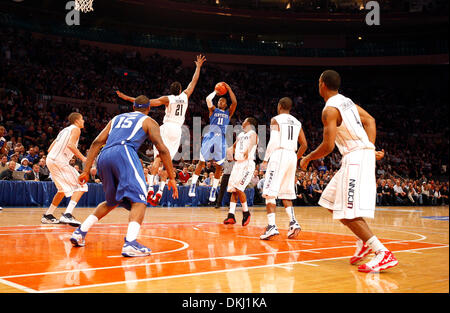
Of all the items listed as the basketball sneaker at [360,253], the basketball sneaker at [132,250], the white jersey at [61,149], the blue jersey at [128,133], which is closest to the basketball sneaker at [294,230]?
the basketball sneaker at [360,253]

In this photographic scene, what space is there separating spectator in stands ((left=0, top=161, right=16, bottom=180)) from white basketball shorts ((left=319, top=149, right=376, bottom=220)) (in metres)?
10.2

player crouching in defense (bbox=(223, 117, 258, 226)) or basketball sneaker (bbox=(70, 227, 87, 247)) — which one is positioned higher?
player crouching in defense (bbox=(223, 117, 258, 226))

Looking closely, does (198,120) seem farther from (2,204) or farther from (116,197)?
(116,197)

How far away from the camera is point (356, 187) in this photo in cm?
425

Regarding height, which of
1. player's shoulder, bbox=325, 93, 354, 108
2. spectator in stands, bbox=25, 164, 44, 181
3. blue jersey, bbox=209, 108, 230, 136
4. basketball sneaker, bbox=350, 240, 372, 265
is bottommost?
basketball sneaker, bbox=350, 240, 372, 265

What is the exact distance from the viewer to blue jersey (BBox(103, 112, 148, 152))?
503 centimetres

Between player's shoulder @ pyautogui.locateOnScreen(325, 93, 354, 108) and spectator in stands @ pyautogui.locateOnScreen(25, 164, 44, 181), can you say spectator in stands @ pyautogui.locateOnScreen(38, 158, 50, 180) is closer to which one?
spectator in stands @ pyautogui.locateOnScreen(25, 164, 44, 181)

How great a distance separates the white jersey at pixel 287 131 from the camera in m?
6.95

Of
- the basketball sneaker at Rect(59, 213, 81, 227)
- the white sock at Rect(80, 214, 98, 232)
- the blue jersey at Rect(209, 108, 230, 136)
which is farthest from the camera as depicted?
the blue jersey at Rect(209, 108, 230, 136)

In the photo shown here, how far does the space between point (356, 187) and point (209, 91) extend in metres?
24.0

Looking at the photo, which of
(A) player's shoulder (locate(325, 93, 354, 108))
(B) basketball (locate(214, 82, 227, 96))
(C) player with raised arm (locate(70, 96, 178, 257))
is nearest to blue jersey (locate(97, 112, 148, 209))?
(C) player with raised arm (locate(70, 96, 178, 257))

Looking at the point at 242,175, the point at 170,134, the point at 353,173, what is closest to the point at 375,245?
the point at 353,173

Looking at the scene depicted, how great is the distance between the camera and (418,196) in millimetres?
21688
